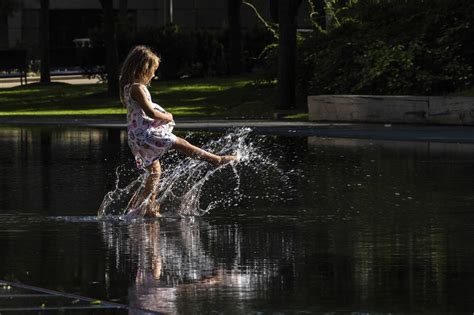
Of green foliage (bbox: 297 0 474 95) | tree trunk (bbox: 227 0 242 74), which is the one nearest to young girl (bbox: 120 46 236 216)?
green foliage (bbox: 297 0 474 95)

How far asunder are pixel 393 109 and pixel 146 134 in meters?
14.7

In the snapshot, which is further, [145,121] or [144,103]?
[145,121]

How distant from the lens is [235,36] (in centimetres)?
4469

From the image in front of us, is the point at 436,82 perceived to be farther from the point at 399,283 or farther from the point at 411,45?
the point at 399,283

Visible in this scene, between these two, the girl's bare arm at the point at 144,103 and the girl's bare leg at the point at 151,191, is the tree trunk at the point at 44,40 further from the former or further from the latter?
the girl's bare arm at the point at 144,103

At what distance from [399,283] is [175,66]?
3595 centimetres

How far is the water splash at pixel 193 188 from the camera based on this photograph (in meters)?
14.3

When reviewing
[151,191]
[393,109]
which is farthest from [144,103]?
[393,109]

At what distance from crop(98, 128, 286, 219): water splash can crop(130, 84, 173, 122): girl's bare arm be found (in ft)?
2.52

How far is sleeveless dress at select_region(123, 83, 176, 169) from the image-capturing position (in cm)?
1340

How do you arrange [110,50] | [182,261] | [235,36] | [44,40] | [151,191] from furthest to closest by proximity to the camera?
[44,40], [235,36], [110,50], [151,191], [182,261]

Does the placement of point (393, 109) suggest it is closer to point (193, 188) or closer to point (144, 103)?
point (193, 188)

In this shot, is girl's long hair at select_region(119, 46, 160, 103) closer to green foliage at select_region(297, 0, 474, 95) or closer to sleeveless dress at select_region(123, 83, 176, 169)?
sleeveless dress at select_region(123, 83, 176, 169)

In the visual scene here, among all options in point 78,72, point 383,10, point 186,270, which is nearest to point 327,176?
point 186,270
